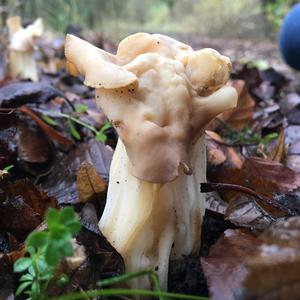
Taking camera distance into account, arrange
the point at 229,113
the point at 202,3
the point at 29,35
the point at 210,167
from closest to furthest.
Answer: the point at 210,167 < the point at 229,113 < the point at 29,35 < the point at 202,3

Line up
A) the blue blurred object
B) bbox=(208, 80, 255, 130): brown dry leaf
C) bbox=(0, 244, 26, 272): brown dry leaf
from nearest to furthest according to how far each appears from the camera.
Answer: bbox=(0, 244, 26, 272): brown dry leaf < bbox=(208, 80, 255, 130): brown dry leaf < the blue blurred object

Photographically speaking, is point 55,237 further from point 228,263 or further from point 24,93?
point 24,93

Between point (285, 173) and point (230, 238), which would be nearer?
point (230, 238)

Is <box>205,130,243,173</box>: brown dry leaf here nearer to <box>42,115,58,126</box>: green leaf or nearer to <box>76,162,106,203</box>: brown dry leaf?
<box>76,162,106,203</box>: brown dry leaf

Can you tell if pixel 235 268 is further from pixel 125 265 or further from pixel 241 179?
pixel 241 179

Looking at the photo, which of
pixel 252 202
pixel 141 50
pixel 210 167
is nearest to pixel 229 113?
pixel 210 167

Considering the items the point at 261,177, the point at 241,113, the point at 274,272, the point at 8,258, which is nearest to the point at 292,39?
the point at 241,113

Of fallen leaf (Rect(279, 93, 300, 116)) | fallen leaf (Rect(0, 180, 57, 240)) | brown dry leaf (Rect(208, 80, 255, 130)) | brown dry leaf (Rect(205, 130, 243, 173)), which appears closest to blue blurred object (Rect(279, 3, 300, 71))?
fallen leaf (Rect(279, 93, 300, 116))

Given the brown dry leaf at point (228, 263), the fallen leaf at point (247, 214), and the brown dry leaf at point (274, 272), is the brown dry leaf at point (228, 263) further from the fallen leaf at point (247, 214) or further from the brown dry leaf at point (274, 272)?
the brown dry leaf at point (274, 272)

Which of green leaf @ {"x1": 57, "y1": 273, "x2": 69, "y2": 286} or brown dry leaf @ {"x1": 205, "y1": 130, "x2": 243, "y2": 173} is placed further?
brown dry leaf @ {"x1": 205, "y1": 130, "x2": 243, "y2": 173}
